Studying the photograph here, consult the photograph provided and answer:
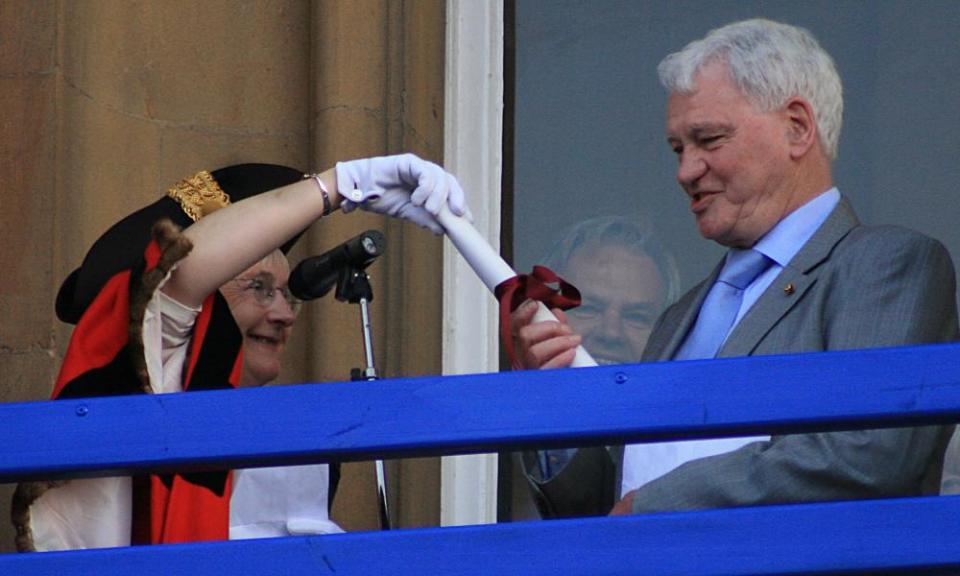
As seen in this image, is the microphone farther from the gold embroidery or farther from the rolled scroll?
the rolled scroll

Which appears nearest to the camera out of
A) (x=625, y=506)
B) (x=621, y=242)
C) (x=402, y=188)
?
Answer: (x=625, y=506)

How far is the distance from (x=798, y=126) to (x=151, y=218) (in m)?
1.16

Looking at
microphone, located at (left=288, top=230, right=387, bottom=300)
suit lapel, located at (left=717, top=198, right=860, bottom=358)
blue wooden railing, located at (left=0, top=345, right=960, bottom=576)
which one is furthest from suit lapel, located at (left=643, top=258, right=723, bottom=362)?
blue wooden railing, located at (left=0, top=345, right=960, bottom=576)

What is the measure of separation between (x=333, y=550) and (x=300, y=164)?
216 centimetres

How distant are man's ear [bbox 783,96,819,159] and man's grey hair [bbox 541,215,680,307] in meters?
1.43

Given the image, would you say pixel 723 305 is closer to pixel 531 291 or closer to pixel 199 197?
pixel 531 291

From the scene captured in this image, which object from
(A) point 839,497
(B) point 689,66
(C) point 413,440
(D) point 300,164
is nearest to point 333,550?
(C) point 413,440

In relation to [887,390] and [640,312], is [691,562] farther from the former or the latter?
[640,312]

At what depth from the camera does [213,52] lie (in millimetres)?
5387

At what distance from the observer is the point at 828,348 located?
145 inches

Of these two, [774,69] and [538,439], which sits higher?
[774,69]

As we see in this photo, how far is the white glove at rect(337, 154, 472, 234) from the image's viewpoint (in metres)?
3.86

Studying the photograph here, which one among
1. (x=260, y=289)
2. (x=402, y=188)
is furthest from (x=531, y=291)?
(x=260, y=289)

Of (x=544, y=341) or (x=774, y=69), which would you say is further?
(x=774, y=69)
